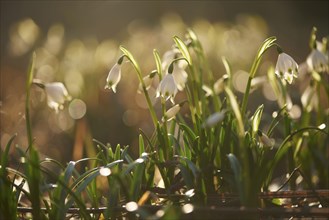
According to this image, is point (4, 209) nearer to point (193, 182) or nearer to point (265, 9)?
point (193, 182)

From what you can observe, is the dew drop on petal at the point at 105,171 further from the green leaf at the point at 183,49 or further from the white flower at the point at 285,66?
the white flower at the point at 285,66

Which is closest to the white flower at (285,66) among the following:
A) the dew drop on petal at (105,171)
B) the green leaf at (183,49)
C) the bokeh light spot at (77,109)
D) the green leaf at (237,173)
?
the green leaf at (183,49)

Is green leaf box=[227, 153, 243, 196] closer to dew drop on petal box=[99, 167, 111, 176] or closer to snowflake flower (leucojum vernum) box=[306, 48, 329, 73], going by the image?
dew drop on petal box=[99, 167, 111, 176]

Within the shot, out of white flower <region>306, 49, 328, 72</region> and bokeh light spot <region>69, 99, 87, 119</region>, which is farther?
bokeh light spot <region>69, 99, 87, 119</region>

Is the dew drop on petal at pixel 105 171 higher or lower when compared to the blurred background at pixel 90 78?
lower

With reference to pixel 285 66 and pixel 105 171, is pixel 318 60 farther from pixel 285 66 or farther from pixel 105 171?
pixel 105 171

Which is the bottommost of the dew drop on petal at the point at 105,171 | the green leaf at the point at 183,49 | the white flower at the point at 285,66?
the dew drop on petal at the point at 105,171

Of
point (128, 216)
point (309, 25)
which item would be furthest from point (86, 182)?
point (309, 25)

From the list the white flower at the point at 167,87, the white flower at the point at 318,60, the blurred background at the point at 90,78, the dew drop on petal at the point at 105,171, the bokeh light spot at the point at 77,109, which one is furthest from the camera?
the bokeh light spot at the point at 77,109

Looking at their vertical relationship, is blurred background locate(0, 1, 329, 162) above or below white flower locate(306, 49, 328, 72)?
above

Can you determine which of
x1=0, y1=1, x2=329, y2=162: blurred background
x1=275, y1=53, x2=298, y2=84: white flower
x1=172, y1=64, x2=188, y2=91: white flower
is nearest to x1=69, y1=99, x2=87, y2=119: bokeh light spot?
x1=0, y1=1, x2=329, y2=162: blurred background

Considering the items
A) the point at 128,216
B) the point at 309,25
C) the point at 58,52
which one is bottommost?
Answer: the point at 128,216
